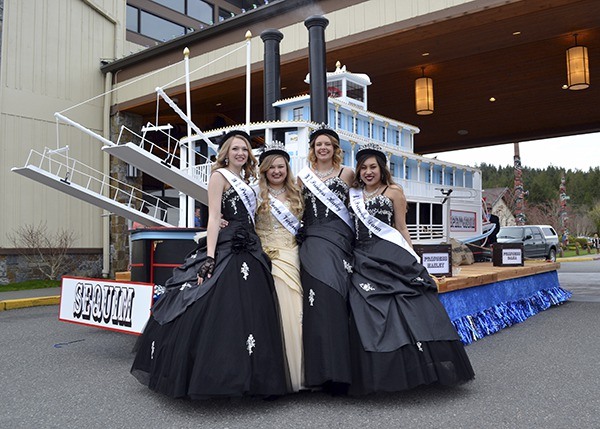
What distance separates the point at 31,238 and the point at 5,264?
0.83 metres

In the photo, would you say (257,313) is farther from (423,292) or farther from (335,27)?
(335,27)

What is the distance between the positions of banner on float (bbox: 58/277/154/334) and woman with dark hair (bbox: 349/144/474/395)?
2.07m

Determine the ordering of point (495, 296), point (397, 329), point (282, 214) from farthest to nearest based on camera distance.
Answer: point (495, 296), point (282, 214), point (397, 329)

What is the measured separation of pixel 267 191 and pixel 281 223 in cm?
28

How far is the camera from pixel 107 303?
5.27 meters

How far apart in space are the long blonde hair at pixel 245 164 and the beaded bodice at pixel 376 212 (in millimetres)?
928

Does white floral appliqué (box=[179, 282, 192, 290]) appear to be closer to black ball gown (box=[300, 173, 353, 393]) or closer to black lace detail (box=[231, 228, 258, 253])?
black lace detail (box=[231, 228, 258, 253])

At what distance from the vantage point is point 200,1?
23.3 metres

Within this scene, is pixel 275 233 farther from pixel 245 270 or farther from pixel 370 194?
pixel 370 194

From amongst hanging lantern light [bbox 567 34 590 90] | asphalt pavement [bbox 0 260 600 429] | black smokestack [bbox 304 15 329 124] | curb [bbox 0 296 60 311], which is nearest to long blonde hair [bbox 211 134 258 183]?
asphalt pavement [bbox 0 260 600 429]

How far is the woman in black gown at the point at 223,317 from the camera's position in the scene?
3414 mm

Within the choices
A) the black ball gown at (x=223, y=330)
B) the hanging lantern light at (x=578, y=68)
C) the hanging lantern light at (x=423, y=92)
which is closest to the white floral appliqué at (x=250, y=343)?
the black ball gown at (x=223, y=330)

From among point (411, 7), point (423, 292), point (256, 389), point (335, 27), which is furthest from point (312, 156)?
point (335, 27)

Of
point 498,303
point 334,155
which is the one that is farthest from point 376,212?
point 498,303
